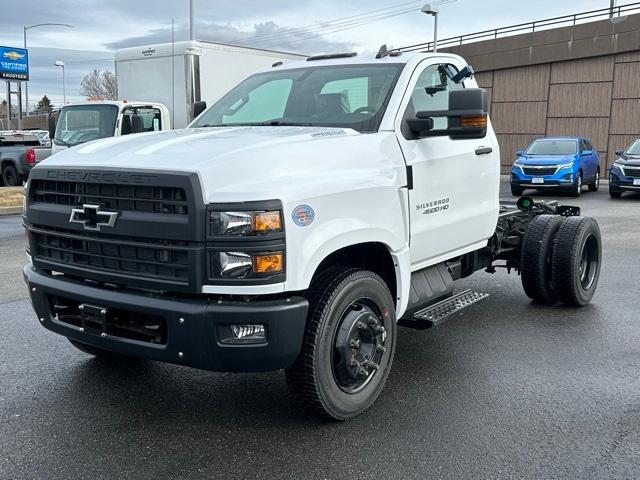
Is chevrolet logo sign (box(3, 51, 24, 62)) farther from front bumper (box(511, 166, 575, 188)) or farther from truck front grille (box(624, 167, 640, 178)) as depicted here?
truck front grille (box(624, 167, 640, 178))

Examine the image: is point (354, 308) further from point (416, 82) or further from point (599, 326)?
point (599, 326)

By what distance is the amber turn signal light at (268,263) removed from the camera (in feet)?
10.7

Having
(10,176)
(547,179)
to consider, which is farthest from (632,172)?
(10,176)

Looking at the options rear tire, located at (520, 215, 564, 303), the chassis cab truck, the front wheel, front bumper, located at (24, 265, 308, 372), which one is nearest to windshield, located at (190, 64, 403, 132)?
the front wheel

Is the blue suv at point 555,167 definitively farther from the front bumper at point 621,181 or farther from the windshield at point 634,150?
the windshield at point 634,150

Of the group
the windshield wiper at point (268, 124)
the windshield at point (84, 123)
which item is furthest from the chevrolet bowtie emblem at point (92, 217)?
the windshield at point (84, 123)

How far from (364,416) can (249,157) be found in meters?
1.67

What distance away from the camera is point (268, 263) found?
328cm

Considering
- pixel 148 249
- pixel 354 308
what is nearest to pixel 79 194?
pixel 148 249

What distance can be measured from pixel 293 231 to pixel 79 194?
1.23m

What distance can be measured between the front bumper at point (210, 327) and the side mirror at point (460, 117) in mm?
1592

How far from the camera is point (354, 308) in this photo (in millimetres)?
3912

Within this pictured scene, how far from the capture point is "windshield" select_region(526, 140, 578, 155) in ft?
66.2

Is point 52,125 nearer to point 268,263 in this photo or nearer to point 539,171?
point 539,171
